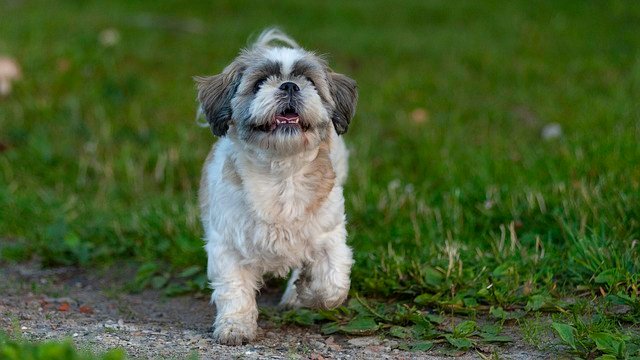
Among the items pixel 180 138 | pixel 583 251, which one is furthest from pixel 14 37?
pixel 583 251

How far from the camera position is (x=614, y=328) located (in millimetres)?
5250

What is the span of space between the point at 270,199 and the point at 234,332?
0.74 metres

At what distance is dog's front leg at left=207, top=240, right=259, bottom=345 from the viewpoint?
547 cm

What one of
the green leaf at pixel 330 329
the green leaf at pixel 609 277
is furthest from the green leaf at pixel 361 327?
the green leaf at pixel 609 277

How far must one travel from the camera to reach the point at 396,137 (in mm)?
9844

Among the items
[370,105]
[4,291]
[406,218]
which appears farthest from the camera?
[370,105]

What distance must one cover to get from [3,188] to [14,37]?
140 inches

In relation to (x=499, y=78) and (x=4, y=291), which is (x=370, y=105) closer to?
(x=499, y=78)

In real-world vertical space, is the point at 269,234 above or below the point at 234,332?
above

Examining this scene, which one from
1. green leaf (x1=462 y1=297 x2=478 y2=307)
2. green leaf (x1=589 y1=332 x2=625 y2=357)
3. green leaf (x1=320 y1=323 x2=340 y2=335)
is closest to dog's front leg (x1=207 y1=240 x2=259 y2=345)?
green leaf (x1=320 y1=323 x2=340 y2=335)

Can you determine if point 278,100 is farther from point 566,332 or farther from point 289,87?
point 566,332

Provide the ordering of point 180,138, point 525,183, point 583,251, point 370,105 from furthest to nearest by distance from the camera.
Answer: point 370,105 < point 180,138 < point 525,183 < point 583,251

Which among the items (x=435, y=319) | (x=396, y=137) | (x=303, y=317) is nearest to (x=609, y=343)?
(x=435, y=319)

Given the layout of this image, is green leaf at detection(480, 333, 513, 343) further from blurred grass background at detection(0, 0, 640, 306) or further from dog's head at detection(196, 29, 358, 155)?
dog's head at detection(196, 29, 358, 155)
